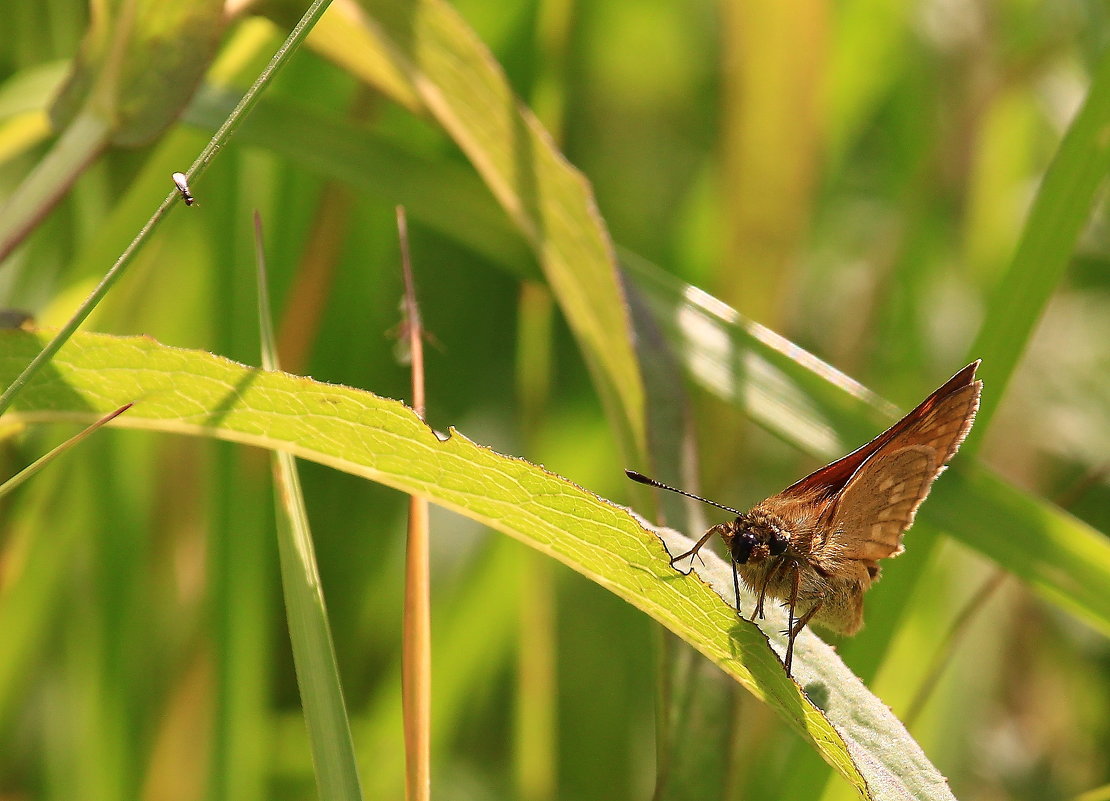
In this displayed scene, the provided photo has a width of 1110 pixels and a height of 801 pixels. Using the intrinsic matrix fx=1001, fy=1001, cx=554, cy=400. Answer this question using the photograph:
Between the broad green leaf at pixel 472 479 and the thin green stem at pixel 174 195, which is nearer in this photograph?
the thin green stem at pixel 174 195

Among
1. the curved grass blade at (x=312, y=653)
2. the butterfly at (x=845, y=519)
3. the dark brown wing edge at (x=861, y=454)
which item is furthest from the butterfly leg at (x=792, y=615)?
the curved grass blade at (x=312, y=653)

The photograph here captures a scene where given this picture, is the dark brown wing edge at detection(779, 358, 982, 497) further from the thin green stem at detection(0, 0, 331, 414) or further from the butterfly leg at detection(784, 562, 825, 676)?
the thin green stem at detection(0, 0, 331, 414)

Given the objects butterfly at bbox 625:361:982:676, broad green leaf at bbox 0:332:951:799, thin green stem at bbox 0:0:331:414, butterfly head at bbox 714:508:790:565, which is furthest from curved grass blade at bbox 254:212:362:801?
butterfly head at bbox 714:508:790:565

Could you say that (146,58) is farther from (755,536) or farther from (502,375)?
(502,375)

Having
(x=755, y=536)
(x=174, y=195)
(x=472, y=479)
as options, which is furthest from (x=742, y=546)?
(x=174, y=195)

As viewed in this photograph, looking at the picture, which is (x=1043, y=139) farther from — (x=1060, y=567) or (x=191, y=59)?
(x=191, y=59)

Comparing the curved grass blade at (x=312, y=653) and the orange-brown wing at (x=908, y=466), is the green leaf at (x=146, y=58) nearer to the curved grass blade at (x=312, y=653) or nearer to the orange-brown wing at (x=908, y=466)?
the curved grass blade at (x=312, y=653)
